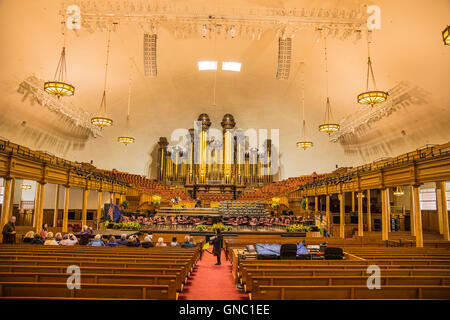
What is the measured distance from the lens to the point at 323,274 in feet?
14.4

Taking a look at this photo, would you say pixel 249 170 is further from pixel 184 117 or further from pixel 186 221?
pixel 186 221

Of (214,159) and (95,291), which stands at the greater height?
(214,159)

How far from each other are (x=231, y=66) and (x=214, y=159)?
25.6 ft

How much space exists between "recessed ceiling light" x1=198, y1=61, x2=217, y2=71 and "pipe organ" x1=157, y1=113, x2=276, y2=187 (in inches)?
214

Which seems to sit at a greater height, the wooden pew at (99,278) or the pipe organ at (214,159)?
the pipe organ at (214,159)

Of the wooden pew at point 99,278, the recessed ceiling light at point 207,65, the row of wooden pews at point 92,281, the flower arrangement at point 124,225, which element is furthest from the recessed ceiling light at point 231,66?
the wooden pew at point 99,278

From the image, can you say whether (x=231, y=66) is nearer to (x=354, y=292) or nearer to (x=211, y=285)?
(x=211, y=285)

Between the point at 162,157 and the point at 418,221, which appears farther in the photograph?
the point at 162,157

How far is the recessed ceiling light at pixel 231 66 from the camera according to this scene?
59.5 feet

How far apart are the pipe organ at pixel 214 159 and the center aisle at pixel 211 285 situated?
584 inches

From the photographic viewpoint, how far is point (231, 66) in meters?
18.4

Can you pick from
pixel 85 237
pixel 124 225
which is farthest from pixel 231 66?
pixel 85 237

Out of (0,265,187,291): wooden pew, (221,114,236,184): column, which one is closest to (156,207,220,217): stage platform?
(221,114,236,184): column

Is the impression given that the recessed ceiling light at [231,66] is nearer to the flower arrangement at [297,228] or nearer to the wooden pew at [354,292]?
the flower arrangement at [297,228]
